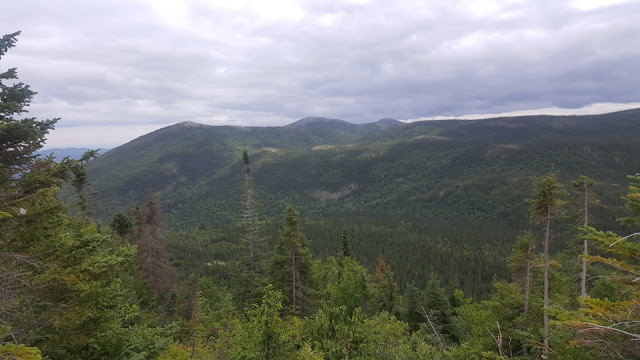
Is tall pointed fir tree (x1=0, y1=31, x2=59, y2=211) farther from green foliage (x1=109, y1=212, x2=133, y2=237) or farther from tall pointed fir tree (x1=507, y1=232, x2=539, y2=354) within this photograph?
green foliage (x1=109, y1=212, x2=133, y2=237)

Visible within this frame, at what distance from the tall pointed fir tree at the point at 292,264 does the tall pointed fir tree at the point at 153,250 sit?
1295cm

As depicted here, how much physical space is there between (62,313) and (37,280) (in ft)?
3.91

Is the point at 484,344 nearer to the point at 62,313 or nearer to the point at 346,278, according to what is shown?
the point at 346,278

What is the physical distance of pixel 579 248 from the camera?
19406mm

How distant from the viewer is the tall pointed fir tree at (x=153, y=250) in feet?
100

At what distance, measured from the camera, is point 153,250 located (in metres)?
31.1

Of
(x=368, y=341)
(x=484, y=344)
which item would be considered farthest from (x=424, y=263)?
(x=368, y=341)

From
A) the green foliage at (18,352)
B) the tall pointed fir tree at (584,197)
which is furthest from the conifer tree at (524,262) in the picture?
the green foliage at (18,352)

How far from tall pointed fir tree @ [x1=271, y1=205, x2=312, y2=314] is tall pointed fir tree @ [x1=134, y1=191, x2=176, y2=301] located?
1295 cm

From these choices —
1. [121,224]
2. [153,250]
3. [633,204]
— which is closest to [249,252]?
[153,250]

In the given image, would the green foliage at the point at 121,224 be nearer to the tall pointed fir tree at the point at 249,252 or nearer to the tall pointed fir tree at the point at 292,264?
the tall pointed fir tree at the point at 249,252

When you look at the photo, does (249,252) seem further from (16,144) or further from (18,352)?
(18,352)

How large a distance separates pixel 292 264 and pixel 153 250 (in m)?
15.0

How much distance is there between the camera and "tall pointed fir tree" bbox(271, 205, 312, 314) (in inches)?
1040
